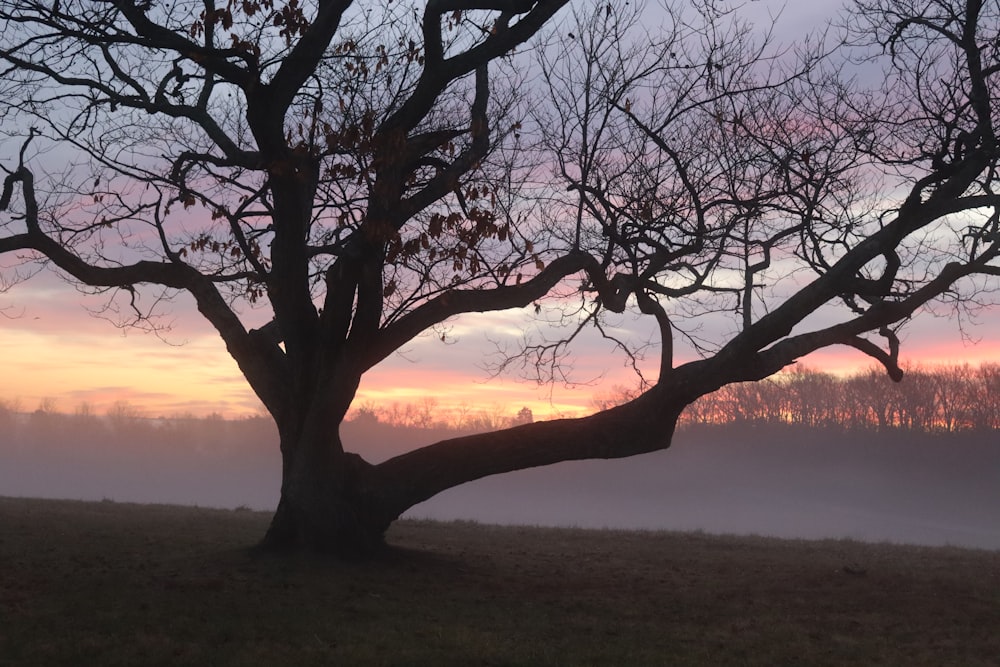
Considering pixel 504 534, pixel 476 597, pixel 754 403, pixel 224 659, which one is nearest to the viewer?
pixel 224 659

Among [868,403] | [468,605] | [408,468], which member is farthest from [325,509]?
[868,403]

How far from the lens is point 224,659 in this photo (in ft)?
27.1

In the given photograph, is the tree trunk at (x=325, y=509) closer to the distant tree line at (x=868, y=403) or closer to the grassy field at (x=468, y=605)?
the grassy field at (x=468, y=605)

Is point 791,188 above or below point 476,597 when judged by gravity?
above

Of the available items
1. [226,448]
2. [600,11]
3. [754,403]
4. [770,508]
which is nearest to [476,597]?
[600,11]

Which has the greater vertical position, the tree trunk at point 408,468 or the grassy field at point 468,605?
the tree trunk at point 408,468

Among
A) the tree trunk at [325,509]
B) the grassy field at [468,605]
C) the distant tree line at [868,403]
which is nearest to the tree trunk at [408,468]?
the tree trunk at [325,509]

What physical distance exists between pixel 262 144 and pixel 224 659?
6.98m

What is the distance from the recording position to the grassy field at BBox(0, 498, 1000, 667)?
8773 millimetres

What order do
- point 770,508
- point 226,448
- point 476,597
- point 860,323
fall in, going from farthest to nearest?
1. point 226,448
2. point 770,508
3. point 860,323
4. point 476,597

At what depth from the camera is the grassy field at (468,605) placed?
8.77 metres

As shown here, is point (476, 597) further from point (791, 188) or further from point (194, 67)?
point (194, 67)

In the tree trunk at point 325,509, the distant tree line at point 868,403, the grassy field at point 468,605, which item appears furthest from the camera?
the distant tree line at point 868,403

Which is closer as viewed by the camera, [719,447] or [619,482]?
[719,447]
